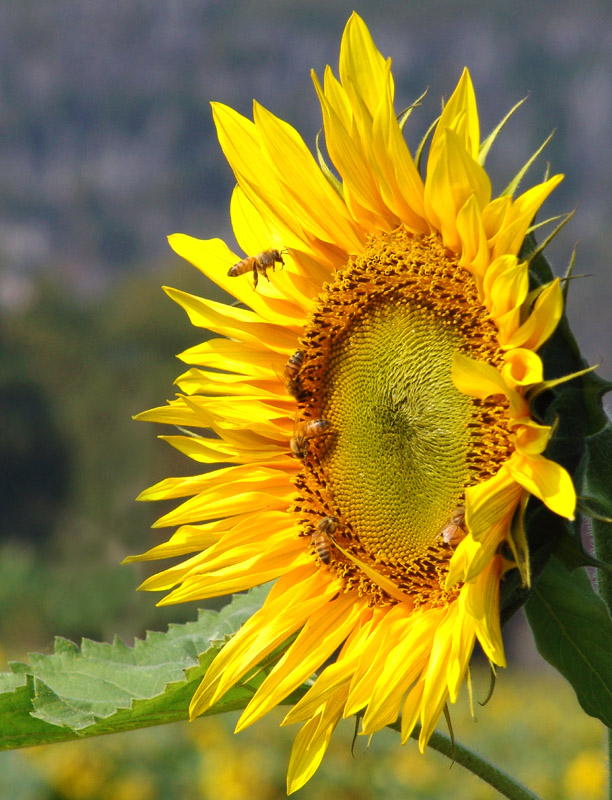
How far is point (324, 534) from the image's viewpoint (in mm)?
1881

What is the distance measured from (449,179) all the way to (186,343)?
149ft

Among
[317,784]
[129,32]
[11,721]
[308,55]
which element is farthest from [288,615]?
[129,32]

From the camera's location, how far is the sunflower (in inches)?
59.9

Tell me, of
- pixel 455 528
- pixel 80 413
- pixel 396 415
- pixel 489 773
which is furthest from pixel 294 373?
pixel 80 413

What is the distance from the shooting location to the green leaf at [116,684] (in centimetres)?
177

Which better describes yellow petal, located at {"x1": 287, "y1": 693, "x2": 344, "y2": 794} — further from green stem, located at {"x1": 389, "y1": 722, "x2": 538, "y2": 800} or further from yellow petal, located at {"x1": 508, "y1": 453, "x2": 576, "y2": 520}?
yellow petal, located at {"x1": 508, "y1": 453, "x2": 576, "y2": 520}

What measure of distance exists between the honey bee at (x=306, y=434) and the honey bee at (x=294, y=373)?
0.07 meters

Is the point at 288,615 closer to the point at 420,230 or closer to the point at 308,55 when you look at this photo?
the point at 420,230

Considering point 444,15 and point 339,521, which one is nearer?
point 339,521

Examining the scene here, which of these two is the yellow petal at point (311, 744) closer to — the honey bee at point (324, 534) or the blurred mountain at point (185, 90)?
the honey bee at point (324, 534)

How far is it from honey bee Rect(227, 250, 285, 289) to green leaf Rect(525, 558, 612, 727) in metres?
0.77

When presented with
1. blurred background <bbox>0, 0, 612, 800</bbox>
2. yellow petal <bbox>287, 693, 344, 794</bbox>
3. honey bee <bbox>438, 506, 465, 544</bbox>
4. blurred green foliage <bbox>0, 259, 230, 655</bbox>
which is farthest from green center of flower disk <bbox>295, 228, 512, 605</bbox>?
blurred green foliage <bbox>0, 259, 230, 655</bbox>

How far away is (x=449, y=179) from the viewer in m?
1.59

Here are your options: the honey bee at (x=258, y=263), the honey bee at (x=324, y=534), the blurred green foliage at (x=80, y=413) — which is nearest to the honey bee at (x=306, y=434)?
the honey bee at (x=324, y=534)
